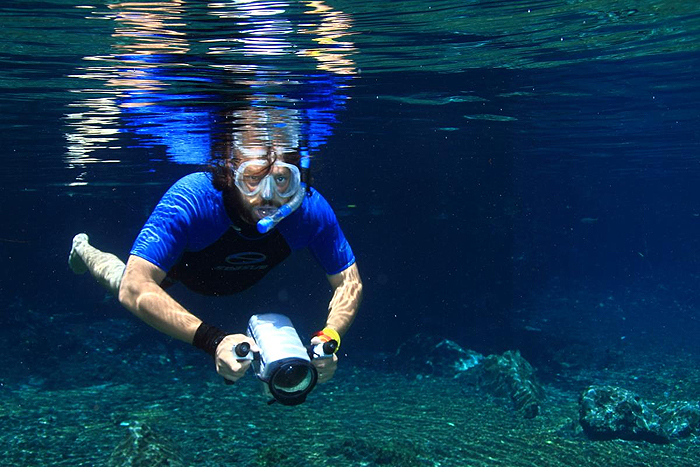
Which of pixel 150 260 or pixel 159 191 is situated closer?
pixel 150 260

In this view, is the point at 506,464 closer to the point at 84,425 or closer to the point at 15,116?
the point at 84,425

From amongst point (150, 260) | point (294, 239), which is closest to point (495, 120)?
point (294, 239)

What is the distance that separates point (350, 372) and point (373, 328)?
3794 mm

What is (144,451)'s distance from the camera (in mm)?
8914

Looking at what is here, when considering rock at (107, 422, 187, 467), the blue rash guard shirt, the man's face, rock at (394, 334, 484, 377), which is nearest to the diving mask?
the man's face

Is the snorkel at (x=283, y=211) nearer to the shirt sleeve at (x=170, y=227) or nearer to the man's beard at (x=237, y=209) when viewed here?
the man's beard at (x=237, y=209)

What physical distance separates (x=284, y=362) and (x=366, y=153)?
1892cm

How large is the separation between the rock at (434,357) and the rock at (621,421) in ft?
17.6

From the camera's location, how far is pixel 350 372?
1820cm

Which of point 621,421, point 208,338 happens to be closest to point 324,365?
point 208,338

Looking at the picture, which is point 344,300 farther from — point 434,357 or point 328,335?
point 434,357

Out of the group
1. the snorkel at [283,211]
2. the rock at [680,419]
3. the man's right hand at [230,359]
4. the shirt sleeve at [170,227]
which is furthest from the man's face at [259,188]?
the rock at [680,419]

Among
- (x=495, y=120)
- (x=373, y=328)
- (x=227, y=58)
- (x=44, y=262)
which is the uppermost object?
(x=227, y=58)

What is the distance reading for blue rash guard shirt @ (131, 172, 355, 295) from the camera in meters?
4.71
